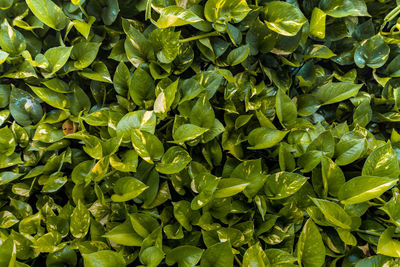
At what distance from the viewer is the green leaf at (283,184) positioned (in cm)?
77

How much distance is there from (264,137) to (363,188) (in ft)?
0.87

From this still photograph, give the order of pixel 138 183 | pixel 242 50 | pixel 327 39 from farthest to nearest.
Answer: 1. pixel 327 39
2. pixel 242 50
3. pixel 138 183

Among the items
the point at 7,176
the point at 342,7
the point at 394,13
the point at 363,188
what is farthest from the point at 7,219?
the point at 394,13

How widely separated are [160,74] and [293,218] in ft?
1.78

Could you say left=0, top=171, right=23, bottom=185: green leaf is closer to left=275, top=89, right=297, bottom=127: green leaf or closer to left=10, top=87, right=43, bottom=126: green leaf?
→ left=10, top=87, right=43, bottom=126: green leaf

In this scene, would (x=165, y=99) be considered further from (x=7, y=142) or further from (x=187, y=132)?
(x=7, y=142)

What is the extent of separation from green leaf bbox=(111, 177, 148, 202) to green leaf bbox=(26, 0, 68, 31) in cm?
46

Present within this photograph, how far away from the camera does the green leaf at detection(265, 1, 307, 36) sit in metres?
0.81

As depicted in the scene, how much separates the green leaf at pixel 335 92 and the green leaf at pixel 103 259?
722mm

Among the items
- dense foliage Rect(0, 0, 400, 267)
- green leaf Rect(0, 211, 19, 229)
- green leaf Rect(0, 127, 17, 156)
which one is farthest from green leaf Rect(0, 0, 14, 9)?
green leaf Rect(0, 211, 19, 229)

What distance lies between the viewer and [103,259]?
2.18ft

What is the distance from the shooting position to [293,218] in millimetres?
827

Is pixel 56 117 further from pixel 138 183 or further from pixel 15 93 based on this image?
pixel 138 183

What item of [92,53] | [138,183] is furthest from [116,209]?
[92,53]
